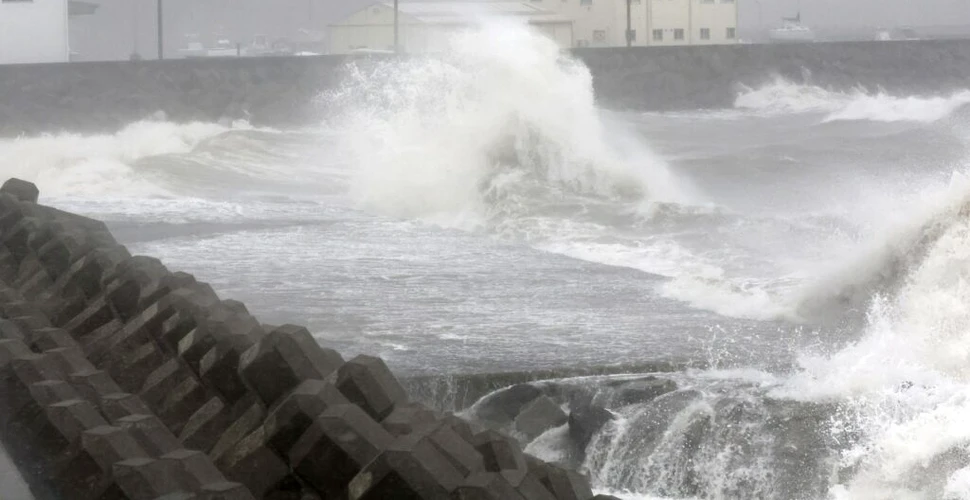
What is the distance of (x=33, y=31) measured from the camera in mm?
34500

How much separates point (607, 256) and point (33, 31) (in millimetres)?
25672

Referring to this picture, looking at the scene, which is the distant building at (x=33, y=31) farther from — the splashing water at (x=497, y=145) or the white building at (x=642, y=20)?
the white building at (x=642, y=20)

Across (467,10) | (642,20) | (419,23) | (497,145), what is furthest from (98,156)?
(642,20)

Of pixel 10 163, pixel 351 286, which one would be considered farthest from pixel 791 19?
pixel 351 286

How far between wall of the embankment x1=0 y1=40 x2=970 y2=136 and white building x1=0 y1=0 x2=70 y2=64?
2.77 meters

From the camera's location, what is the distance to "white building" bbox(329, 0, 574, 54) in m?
41.8

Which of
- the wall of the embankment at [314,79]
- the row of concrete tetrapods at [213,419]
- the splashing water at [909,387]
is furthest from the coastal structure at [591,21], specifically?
the row of concrete tetrapods at [213,419]

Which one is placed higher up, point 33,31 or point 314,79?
point 33,31

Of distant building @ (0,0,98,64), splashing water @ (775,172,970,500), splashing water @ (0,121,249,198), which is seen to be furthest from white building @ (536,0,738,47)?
splashing water @ (775,172,970,500)

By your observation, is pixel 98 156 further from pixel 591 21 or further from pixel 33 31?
pixel 591 21

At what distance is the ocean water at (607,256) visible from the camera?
5930mm

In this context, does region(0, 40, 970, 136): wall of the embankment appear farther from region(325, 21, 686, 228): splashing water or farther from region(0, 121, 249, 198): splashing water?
region(325, 21, 686, 228): splashing water

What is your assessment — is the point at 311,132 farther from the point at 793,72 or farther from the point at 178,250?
the point at 178,250

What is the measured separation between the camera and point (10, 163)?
22.9 meters
